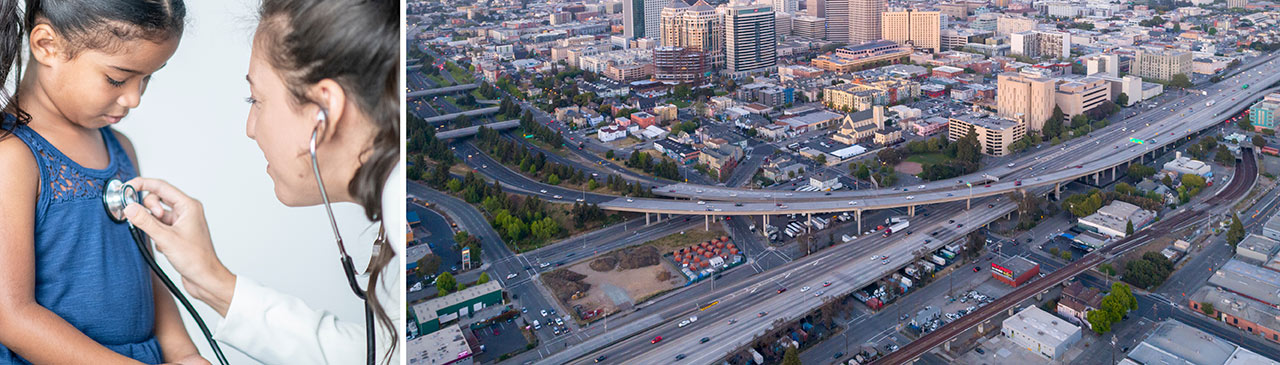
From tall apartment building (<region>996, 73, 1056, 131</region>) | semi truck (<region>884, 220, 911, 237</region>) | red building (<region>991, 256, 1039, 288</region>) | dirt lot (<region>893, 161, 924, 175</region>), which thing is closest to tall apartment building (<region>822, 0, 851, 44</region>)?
tall apartment building (<region>996, 73, 1056, 131</region>)

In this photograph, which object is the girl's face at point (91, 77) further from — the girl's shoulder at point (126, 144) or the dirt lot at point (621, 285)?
the dirt lot at point (621, 285)

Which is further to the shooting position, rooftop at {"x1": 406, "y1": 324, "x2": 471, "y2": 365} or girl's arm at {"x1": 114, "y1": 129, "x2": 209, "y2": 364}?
rooftop at {"x1": 406, "y1": 324, "x2": 471, "y2": 365}

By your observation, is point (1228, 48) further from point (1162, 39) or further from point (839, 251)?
point (839, 251)

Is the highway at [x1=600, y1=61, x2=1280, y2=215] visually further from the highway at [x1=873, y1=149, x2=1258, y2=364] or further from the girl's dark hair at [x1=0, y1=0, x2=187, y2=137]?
the girl's dark hair at [x1=0, y1=0, x2=187, y2=137]

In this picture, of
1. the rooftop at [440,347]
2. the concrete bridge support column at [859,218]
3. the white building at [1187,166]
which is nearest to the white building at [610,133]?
the concrete bridge support column at [859,218]

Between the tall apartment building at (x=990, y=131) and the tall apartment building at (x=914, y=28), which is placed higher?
the tall apartment building at (x=914, y=28)

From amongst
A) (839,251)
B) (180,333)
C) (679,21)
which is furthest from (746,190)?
(679,21)

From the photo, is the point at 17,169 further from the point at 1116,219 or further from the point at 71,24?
the point at 1116,219
